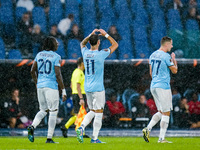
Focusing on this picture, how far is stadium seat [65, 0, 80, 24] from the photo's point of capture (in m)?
18.6

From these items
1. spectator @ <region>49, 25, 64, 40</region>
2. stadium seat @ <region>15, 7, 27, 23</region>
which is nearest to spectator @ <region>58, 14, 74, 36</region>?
spectator @ <region>49, 25, 64, 40</region>

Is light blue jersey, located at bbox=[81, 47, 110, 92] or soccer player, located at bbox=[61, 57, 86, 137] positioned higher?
light blue jersey, located at bbox=[81, 47, 110, 92]

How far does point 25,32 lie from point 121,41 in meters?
3.44

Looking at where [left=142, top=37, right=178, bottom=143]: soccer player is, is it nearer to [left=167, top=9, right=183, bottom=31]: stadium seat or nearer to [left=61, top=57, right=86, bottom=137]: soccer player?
[left=61, top=57, right=86, bottom=137]: soccer player

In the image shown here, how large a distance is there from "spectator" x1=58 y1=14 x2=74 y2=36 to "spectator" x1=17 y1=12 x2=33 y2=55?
110 cm

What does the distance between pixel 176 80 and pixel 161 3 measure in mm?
4951

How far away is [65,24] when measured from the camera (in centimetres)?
1769

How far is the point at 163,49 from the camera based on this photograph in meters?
9.45

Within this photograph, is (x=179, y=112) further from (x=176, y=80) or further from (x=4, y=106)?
(x=4, y=106)

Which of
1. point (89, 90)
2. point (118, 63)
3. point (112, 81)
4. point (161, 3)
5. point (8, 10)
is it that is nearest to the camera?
point (89, 90)

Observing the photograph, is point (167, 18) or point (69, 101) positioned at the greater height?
point (167, 18)

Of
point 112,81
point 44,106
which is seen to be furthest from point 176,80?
point 44,106

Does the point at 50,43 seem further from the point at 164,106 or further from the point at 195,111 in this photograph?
the point at 195,111

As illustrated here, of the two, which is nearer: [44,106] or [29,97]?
Result: [44,106]
